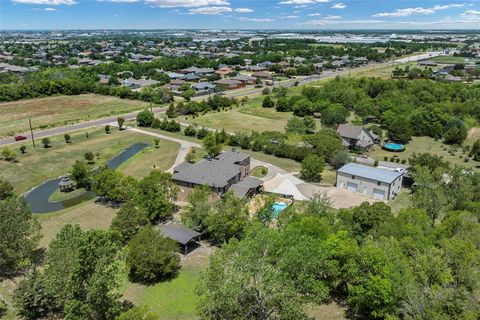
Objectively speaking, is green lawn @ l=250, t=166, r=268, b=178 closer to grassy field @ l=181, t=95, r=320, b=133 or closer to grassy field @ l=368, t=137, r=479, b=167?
grassy field @ l=368, t=137, r=479, b=167

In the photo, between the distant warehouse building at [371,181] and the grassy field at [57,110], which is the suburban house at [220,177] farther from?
the grassy field at [57,110]

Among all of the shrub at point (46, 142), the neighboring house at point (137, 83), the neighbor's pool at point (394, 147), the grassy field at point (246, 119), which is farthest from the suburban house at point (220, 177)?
the neighboring house at point (137, 83)

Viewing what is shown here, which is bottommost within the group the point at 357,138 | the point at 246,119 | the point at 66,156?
the point at 66,156

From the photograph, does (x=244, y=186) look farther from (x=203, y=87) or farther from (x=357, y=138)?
(x=203, y=87)

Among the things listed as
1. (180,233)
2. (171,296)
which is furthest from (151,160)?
(171,296)

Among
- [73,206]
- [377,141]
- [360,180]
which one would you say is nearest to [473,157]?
[377,141]

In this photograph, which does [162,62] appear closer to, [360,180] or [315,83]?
[315,83]
